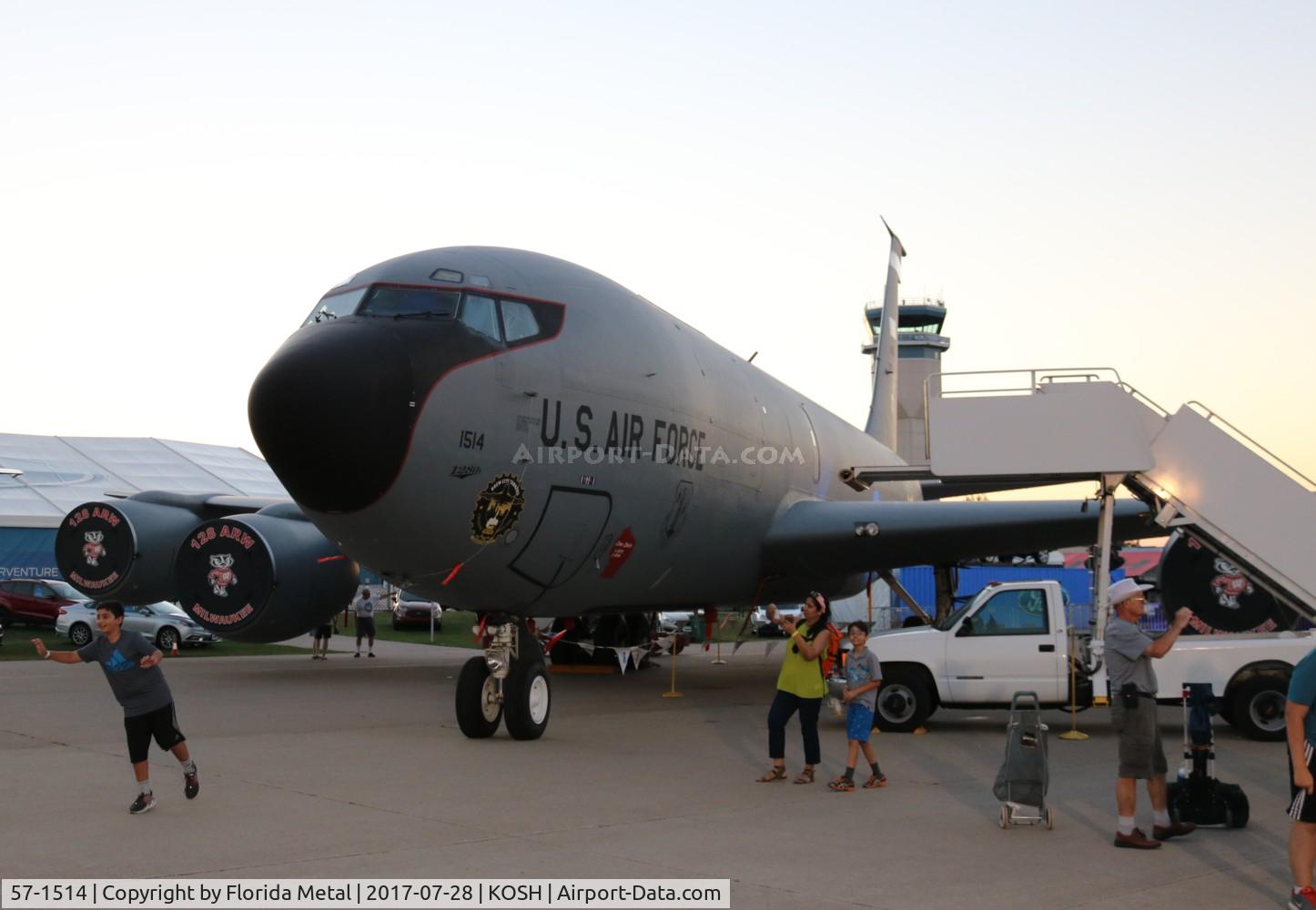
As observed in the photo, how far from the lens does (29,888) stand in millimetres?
6234

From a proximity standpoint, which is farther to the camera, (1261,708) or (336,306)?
(1261,708)

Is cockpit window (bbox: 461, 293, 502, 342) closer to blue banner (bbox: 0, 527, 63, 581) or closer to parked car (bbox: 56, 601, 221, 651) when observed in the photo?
parked car (bbox: 56, 601, 221, 651)

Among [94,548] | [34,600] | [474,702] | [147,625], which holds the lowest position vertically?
[34,600]

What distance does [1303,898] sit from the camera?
6.11m

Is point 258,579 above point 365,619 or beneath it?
above

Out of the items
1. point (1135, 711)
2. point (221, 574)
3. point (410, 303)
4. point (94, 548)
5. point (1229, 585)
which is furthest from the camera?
point (94, 548)

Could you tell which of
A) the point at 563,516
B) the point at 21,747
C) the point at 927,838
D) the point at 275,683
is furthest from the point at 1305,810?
the point at 275,683

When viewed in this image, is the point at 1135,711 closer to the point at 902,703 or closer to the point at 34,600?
the point at 902,703

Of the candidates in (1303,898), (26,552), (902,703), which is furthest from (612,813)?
(26,552)

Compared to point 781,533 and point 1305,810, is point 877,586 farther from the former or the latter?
point 1305,810

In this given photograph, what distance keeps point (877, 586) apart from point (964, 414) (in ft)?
98.4

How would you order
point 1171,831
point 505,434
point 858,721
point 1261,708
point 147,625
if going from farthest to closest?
1. point 147,625
2. point 1261,708
3. point 505,434
4. point 858,721
5. point 1171,831

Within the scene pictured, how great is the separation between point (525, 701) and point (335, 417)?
3.60m

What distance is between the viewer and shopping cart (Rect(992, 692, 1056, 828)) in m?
8.44
